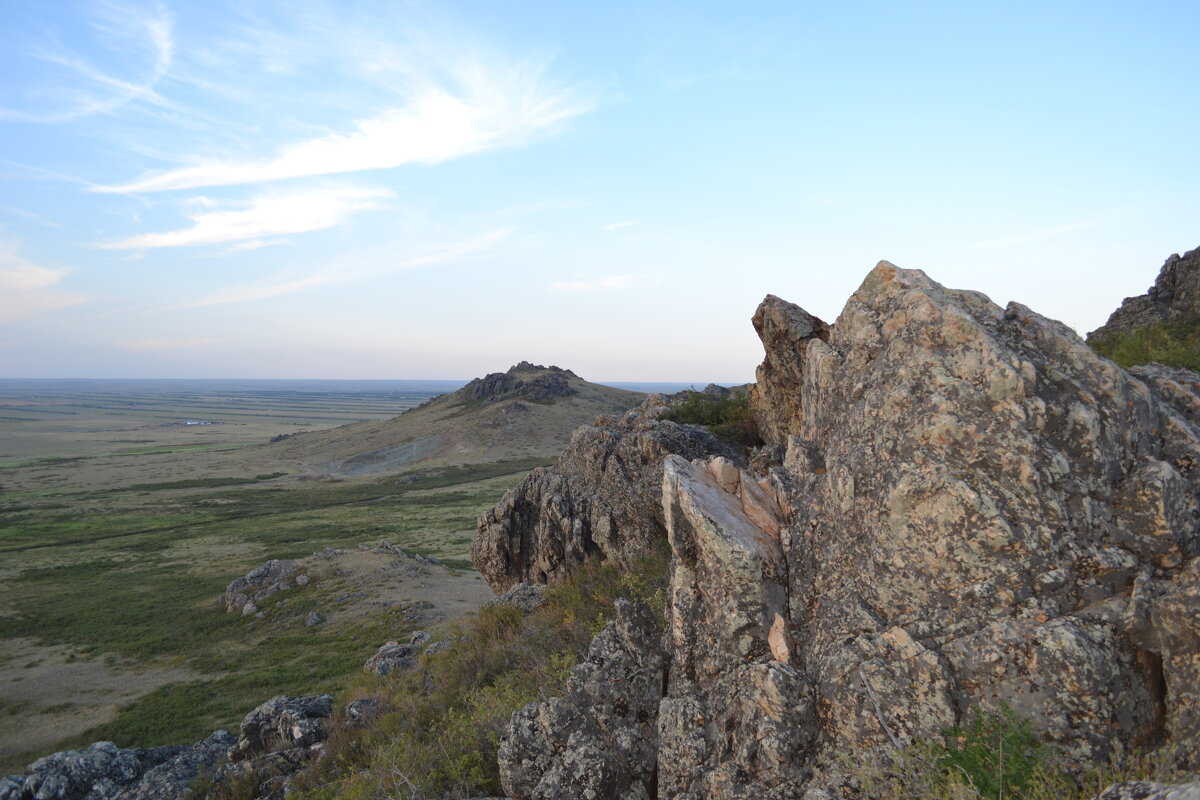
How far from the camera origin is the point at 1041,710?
4.88m

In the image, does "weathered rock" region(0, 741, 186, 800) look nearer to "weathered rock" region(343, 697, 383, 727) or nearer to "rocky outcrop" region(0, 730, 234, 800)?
"rocky outcrop" region(0, 730, 234, 800)

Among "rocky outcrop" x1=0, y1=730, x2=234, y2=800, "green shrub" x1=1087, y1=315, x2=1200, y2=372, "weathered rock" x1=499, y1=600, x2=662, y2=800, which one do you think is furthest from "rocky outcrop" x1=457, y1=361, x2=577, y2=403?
"weathered rock" x1=499, y1=600, x2=662, y2=800

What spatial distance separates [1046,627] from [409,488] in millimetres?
70392

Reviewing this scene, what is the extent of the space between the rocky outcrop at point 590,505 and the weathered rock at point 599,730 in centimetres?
483

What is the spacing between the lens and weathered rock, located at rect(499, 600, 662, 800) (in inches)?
277

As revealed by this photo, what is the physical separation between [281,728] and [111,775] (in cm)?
401

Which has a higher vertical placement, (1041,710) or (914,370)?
(914,370)

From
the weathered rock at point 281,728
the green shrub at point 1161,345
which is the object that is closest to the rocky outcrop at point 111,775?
the weathered rock at point 281,728

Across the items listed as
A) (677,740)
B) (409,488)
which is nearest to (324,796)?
(677,740)

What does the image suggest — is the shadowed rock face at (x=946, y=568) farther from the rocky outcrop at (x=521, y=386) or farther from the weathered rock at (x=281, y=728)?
the rocky outcrop at (x=521, y=386)

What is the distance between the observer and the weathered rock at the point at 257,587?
31516 millimetres

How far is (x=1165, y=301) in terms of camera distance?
26.4 metres

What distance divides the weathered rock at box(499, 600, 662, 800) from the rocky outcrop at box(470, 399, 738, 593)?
15.8ft

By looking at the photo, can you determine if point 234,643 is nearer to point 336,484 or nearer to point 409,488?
point 409,488
